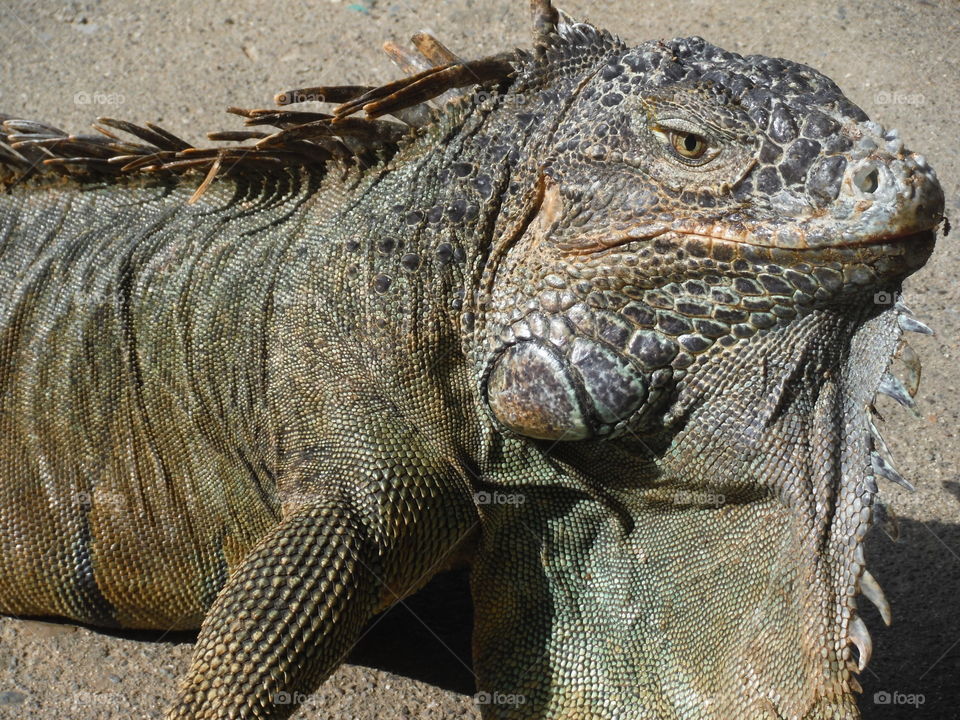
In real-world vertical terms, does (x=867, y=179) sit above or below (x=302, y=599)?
above

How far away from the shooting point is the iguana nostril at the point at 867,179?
7.98ft

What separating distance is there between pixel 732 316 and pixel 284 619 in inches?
56.8

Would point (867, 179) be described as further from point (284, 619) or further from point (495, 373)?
point (284, 619)

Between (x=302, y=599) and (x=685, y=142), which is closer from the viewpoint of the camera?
(x=685, y=142)

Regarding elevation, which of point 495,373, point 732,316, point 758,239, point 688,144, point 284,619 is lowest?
point 284,619

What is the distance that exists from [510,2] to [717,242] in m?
5.55

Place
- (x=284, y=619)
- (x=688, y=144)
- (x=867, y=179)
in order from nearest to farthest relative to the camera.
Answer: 1. (x=867, y=179)
2. (x=688, y=144)
3. (x=284, y=619)

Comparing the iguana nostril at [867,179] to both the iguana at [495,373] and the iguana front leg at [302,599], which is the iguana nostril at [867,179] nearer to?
the iguana at [495,373]

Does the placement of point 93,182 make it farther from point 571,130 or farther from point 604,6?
point 604,6

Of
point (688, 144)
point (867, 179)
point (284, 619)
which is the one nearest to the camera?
point (867, 179)

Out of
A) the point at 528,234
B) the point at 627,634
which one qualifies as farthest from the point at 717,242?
the point at 627,634

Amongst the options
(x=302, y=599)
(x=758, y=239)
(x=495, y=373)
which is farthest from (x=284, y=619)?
(x=758, y=239)

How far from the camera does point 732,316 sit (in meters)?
2.63

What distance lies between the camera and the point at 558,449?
3.08 meters
